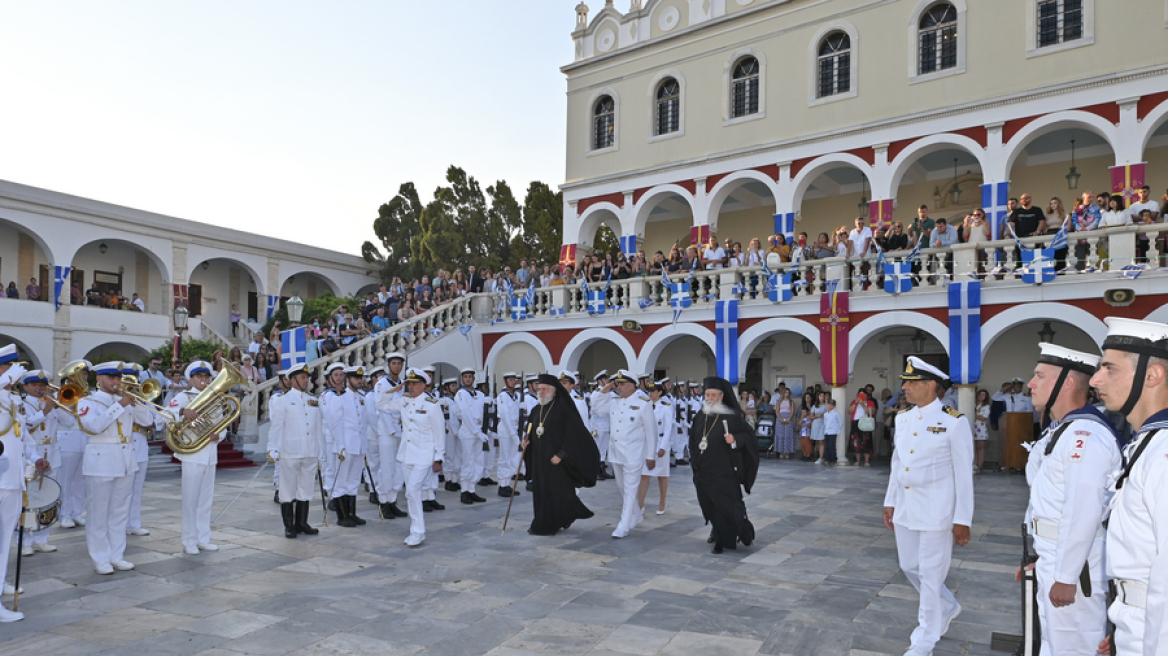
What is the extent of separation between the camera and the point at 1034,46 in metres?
17.3

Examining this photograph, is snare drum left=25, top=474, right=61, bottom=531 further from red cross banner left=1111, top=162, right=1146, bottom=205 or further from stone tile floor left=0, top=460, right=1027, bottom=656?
red cross banner left=1111, top=162, right=1146, bottom=205

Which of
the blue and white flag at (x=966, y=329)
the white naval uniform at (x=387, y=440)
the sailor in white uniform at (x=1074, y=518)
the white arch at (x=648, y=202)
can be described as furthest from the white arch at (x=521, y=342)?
the sailor in white uniform at (x=1074, y=518)

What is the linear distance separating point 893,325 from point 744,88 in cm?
879

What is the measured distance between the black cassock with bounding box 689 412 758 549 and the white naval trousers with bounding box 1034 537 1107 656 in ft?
14.8

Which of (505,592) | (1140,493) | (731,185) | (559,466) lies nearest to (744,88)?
(731,185)

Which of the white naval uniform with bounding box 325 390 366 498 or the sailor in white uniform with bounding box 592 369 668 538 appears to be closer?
the sailor in white uniform with bounding box 592 369 668 538

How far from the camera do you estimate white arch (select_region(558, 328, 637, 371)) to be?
830 inches

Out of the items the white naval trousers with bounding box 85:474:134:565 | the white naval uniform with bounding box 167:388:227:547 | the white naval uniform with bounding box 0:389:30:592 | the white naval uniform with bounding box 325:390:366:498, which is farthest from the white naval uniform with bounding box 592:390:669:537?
the white naval uniform with bounding box 0:389:30:592

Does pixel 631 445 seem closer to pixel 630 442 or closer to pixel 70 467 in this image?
pixel 630 442

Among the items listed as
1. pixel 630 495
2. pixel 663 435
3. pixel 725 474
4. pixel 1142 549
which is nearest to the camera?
pixel 1142 549

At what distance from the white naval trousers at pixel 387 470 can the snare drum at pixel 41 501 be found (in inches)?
161

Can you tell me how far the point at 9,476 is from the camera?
20.0 ft

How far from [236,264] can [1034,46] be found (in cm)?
2990

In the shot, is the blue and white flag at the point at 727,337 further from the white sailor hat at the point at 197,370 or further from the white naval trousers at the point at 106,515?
the white naval trousers at the point at 106,515
